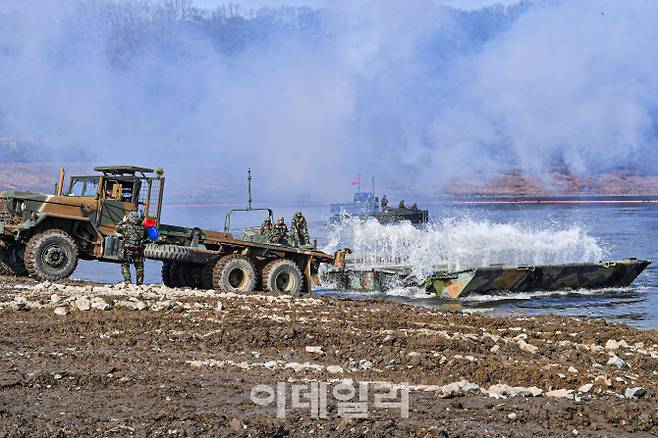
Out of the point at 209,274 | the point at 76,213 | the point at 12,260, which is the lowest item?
the point at 209,274

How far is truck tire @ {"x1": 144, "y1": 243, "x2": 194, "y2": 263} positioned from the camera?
16562mm

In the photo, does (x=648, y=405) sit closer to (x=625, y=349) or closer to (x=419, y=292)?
(x=625, y=349)

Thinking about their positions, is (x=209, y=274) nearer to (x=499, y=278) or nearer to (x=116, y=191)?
(x=116, y=191)

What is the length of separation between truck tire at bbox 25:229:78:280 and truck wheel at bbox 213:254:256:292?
269 cm

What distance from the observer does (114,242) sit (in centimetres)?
1697

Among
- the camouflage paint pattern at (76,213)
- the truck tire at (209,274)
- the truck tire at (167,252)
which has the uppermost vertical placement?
the camouflage paint pattern at (76,213)

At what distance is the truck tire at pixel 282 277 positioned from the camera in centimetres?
1803

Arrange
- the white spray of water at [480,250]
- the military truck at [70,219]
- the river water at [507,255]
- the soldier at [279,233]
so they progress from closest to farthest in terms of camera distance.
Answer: the military truck at [70,219] < the soldier at [279,233] < the river water at [507,255] < the white spray of water at [480,250]

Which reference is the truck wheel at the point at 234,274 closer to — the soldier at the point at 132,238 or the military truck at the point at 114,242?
the military truck at the point at 114,242

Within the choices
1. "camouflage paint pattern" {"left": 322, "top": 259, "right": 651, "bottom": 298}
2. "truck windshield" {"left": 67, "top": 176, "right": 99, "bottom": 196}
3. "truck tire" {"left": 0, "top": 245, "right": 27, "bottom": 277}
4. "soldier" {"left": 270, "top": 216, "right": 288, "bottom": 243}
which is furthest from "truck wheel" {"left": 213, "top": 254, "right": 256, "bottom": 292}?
"camouflage paint pattern" {"left": 322, "top": 259, "right": 651, "bottom": 298}

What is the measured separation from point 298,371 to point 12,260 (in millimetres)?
10078

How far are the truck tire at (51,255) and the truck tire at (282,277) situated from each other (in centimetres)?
372

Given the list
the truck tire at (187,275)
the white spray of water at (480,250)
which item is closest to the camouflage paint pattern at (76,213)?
the truck tire at (187,275)

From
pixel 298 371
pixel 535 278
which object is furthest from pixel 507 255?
pixel 298 371
